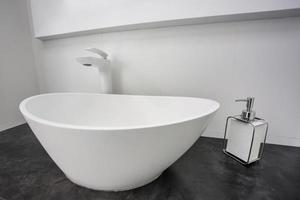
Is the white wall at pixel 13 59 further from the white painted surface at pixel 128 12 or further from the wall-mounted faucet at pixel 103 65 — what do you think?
the wall-mounted faucet at pixel 103 65

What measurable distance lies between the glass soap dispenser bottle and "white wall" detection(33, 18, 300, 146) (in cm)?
21

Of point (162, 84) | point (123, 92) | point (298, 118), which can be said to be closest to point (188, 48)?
point (162, 84)

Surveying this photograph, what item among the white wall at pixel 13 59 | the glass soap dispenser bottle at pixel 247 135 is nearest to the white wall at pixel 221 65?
the glass soap dispenser bottle at pixel 247 135

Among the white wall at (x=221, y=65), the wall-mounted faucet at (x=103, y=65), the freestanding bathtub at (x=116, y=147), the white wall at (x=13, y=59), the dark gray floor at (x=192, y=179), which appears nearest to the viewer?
the freestanding bathtub at (x=116, y=147)

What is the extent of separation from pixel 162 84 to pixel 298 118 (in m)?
0.78

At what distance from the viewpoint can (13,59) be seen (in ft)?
3.75

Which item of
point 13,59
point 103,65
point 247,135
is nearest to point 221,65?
point 247,135

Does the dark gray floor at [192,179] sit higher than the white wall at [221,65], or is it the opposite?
the white wall at [221,65]

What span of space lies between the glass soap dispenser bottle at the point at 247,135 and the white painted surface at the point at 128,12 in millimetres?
453

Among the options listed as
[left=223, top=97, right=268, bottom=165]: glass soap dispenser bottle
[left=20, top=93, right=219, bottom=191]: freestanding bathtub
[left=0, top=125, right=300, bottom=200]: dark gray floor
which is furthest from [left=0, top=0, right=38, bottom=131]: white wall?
[left=223, top=97, right=268, bottom=165]: glass soap dispenser bottle

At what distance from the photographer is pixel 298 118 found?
738 millimetres

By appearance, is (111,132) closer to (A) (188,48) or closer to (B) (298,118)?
(A) (188,48)

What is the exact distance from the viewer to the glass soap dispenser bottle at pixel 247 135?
596mm

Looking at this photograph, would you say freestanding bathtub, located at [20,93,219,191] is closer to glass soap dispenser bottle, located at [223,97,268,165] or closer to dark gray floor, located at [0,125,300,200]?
dark gray floor, located at [0,125,300,200]
